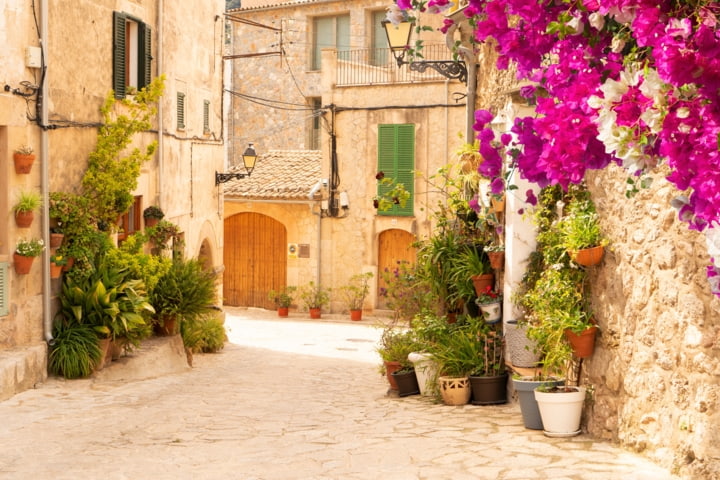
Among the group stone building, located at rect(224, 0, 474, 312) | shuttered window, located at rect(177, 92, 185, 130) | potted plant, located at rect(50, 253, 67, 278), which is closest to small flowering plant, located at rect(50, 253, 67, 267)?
potted plant, located at rect(50, 253, 67, 278)

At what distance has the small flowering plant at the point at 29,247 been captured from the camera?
10734 millimetres

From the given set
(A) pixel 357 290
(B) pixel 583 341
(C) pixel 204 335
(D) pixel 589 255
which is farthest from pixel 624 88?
(A) pixel 357 290

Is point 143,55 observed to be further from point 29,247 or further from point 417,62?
point 417,62

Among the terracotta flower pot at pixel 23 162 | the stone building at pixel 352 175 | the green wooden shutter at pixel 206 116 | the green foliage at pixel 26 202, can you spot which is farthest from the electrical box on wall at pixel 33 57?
the stone building at pixel 352 175

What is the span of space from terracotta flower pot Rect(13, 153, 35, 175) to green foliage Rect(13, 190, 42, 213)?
0.82ft

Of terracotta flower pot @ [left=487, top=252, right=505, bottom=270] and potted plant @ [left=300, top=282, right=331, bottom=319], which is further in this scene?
potted plant @ [left=300, top=282, right=331, bottom=319]

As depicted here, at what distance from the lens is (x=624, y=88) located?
2609 mm

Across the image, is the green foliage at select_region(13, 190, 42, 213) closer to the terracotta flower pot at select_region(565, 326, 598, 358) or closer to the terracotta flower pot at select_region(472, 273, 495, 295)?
the terracotta flower pot at select_region(472, 273, 495, 295)

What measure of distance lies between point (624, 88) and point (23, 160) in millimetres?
9206

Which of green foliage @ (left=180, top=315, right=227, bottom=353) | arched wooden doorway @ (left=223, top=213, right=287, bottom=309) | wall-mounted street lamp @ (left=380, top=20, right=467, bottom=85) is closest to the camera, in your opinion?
wall-mounted street lamp @ (left=380, top=20, right=467, bottom=85)

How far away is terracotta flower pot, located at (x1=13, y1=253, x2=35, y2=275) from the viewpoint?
421 inches

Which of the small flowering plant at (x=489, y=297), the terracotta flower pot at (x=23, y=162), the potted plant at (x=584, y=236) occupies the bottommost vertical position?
the small flowering plant at (x=489, y=297)

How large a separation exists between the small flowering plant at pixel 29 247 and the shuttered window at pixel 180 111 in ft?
19.6

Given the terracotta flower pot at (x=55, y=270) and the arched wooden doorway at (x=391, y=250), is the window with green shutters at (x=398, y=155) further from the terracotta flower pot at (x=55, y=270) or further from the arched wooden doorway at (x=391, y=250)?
the terracotta flower pot at (x=55, y=270)
